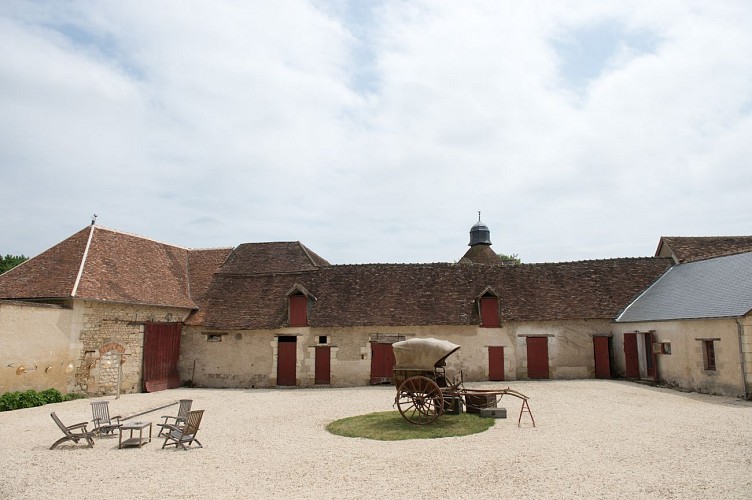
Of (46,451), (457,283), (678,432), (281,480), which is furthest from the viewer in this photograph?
(457,283)

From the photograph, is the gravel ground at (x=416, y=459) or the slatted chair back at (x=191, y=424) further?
the slatted chair back at (x=191, y=424)

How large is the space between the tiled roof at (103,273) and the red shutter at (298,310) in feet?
14.6

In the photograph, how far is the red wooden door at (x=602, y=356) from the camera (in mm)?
21047

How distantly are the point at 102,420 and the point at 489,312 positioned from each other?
1495 centimetres

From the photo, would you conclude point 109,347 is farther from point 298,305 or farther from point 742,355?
point 742,355

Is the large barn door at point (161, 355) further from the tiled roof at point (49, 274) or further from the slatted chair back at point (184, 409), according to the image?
the slatted chair back at point (184, 409)

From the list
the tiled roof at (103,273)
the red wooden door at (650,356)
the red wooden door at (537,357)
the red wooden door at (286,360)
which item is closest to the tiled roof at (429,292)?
the red wooden door at (286,360)

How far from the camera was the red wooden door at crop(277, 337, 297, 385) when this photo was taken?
2152 centimetres

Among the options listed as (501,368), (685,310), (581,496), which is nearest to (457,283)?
(501,368)

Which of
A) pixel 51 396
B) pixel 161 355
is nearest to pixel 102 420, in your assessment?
pixel 51 396

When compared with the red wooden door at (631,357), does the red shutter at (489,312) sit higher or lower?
higher

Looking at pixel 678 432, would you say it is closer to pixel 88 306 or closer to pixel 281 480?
pixel 281 480

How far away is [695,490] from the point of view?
6.95 metres

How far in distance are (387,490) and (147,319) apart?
15.8 meters
